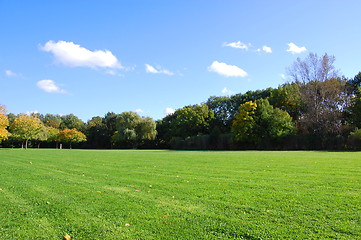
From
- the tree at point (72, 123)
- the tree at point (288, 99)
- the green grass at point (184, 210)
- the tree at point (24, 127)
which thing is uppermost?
the tree at point (288, 99)

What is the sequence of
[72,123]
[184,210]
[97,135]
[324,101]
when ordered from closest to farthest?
1. [184,210]
2. [324,101]
3. [97,135]
4. [72,123]

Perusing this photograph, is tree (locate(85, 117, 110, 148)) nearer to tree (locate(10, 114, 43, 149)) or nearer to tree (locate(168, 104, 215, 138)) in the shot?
tree (locate(10, 114, 43, 149))

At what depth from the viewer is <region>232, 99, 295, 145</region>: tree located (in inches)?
1745

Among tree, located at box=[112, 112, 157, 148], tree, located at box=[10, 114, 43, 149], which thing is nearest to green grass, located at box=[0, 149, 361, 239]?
tree, located at box=[10, 114, 43, 149]

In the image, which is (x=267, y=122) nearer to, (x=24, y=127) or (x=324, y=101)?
(x=324, y=101)

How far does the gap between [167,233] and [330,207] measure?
11.4 ft

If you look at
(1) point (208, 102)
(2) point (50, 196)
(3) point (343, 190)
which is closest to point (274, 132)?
(1) point (208, 102)

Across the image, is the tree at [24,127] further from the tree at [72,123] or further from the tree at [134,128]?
the tree at [72,123]

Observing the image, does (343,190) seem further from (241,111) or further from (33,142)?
(33,142)

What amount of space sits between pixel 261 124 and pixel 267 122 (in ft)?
4.75

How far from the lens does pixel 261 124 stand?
47219mm

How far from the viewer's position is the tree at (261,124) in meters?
44.3

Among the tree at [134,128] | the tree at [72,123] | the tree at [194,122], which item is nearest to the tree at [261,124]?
the tree at [194,122]

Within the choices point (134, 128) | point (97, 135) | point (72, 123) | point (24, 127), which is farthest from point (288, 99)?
point (72, 123)
